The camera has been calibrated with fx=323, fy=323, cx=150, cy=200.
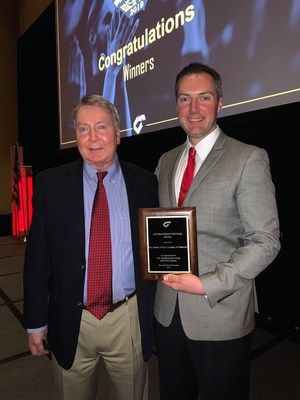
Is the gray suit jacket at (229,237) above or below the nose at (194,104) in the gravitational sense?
below

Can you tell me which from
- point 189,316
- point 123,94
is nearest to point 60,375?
point 189,316

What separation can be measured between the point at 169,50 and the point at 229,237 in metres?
2.25

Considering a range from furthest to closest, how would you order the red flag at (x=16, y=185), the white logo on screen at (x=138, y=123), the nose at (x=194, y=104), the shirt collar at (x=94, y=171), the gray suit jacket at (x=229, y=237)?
1. the red flag at (x=16, y=185)
2. the white logo on screen at (x=138, y=123)
3. the shirt collar at (x=94, y=171)
4. the nose at (x=194, y=104)
5. the gray suit jacket at (x=229, y=237)

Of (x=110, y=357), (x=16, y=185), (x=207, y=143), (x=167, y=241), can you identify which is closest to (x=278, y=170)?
(x=207, y=143)

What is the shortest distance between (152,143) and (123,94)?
61cm

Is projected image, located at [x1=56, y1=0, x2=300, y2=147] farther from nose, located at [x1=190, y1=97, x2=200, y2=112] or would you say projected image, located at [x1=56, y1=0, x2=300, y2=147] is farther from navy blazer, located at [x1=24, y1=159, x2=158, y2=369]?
navy blazer, located at [x1=24, y1=159, x2=158, y2=369]

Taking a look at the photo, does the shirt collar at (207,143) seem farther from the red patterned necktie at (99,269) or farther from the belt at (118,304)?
the belt at (118,304)

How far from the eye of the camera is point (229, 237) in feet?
3.85

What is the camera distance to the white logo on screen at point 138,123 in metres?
3.28

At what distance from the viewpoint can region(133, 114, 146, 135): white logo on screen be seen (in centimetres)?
328

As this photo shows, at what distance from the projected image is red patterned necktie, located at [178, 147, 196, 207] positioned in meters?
1.11

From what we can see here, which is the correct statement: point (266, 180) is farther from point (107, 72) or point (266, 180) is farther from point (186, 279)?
point (107, 72)

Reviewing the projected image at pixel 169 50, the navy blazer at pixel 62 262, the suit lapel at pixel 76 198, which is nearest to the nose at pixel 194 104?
the navy blazer at pixel 62 262

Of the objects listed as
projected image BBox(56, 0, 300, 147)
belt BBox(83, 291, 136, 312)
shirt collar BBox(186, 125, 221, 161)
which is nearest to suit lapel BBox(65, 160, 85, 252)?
belt BBox(83, 291, 136, 312)
